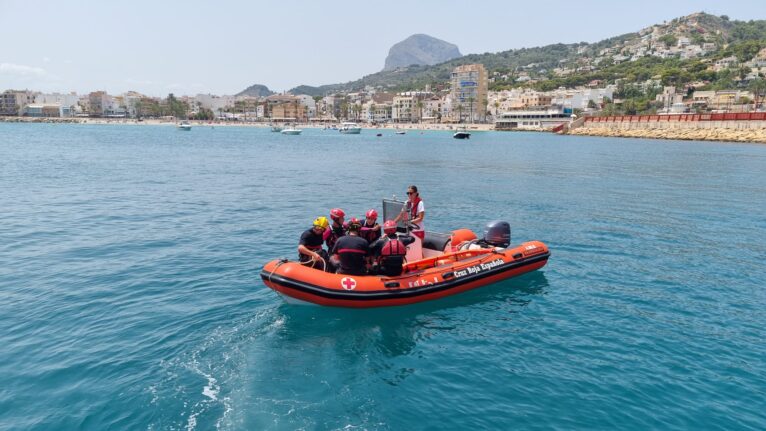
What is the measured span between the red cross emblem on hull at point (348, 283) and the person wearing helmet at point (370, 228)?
1311 mm

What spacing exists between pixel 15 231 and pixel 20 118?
743 ft

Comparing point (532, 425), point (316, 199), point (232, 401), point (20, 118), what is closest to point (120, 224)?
point (316, 199)

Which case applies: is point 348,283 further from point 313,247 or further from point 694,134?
point 694,134

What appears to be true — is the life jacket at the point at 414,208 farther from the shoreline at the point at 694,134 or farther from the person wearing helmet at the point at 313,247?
the shoreline at the point at 694,134

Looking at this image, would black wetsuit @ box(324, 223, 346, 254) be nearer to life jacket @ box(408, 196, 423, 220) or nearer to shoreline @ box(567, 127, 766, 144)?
life jacket @ box(408, 196, 423, 220)

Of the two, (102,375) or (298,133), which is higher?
(298,133)

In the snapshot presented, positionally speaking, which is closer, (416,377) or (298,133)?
(416,377)

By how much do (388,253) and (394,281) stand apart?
69cm

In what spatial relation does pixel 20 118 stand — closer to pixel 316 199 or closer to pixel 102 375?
pixel 316 199

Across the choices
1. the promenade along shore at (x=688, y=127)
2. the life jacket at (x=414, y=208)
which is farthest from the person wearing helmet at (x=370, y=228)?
the promenade along shore at (x=688, y=127)

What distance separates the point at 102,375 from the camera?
29.6 feet

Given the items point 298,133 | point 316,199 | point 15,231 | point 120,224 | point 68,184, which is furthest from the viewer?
point 298,133

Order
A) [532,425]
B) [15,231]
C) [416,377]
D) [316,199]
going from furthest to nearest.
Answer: [316,199], [15,231], [416,377], [532,425]

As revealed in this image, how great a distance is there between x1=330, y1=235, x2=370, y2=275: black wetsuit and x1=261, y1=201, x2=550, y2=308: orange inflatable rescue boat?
19 centimetres
